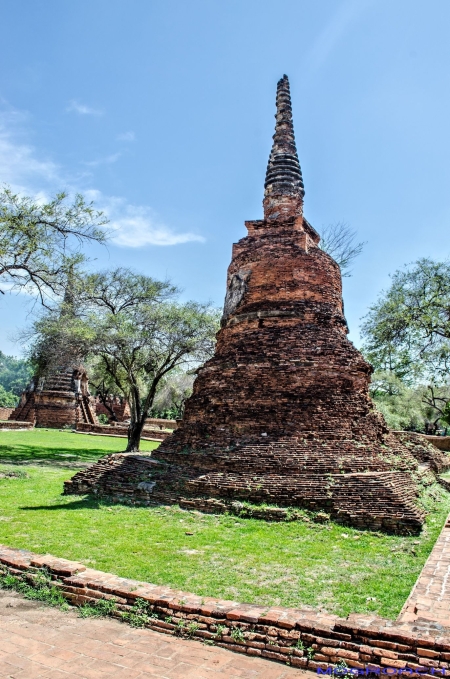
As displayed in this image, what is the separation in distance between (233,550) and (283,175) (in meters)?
11.0

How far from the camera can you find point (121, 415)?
44.0m

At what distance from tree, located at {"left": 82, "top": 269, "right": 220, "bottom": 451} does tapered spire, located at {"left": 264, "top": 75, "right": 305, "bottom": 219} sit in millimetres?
6532

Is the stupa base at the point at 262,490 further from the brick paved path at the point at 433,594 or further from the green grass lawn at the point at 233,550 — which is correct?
the brick paved path at the point at 433,594

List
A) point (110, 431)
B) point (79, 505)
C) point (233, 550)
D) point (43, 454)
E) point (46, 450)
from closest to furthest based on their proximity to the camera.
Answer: point (233, 550) < point (79, 505) < point (43, 454) < point (46, 450) < point (110, 431)

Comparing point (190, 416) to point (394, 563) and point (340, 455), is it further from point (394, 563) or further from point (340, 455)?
point (394, 563)

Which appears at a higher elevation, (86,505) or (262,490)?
(262,490)

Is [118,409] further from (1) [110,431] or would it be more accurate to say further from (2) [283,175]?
(2) [283,175]

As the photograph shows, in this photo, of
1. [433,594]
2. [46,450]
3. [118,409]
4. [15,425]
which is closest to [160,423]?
[118,409]

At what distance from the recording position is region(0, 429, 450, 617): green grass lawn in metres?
4.96

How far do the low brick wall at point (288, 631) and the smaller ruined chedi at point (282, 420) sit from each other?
12.5 ft

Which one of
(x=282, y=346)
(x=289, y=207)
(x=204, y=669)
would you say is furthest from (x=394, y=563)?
(x=289, y=207)

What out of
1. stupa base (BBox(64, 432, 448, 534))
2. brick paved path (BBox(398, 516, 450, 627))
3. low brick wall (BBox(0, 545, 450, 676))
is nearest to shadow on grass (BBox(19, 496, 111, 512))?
stupa base (BBox(64, 432, 448, 534))

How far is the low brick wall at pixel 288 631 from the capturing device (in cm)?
346

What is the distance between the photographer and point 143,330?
741 inches
